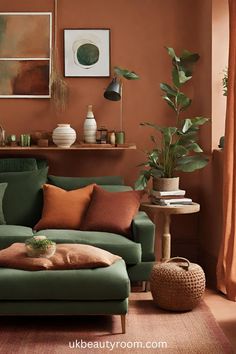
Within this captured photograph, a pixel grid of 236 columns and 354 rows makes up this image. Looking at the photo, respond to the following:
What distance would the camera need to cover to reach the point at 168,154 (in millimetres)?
5266

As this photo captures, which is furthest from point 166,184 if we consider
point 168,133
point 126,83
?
point 126,83

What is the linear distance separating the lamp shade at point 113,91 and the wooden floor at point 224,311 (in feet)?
6.19

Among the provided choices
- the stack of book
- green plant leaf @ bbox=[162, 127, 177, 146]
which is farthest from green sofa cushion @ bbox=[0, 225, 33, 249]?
green plant leaf @ bbox=[162, 127, 177, 146]

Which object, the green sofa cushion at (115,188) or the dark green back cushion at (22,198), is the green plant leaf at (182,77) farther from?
the dark green back cushion at (22,198)

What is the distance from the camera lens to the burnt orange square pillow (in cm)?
493

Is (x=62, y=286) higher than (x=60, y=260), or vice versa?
(x=60, y=260)

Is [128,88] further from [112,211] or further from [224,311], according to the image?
[224,311]

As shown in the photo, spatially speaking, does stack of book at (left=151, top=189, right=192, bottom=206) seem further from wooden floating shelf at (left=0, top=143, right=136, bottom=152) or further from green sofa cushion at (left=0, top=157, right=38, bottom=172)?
green sofa cushion at (left=0, top=157, right=38, bottom=172)

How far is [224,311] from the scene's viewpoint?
4.43 metres

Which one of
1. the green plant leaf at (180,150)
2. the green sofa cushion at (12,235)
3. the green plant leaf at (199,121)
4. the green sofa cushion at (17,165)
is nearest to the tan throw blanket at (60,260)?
the green sofa cushion at (12,235)

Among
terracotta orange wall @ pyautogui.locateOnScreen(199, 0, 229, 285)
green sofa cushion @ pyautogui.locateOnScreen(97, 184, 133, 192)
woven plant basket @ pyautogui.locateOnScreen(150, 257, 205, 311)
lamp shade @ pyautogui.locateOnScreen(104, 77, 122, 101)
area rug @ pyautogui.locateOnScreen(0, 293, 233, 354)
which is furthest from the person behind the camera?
lamp shade @ pyautogui.locateOnScreen(104, 77, 122, 101)

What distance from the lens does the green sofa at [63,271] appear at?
389cm

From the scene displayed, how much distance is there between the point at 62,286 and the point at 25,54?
273 cm

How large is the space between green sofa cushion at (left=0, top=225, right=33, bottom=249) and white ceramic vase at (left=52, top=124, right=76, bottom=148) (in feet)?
3.43
